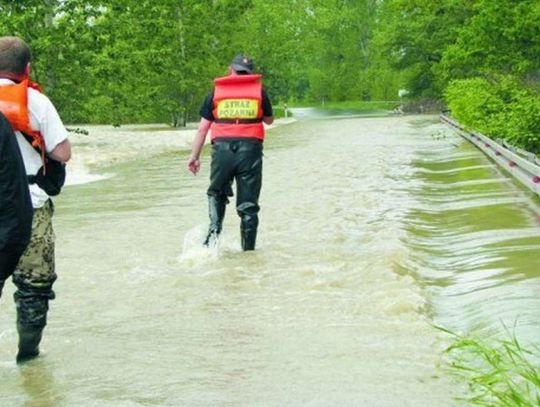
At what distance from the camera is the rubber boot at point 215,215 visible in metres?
10.4

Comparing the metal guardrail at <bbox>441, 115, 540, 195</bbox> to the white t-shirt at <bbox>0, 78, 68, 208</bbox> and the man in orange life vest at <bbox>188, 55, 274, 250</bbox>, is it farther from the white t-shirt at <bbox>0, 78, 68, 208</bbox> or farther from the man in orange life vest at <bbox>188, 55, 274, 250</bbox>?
the white t-shirt at <bbox>0, 78, 68, 208</bbox>

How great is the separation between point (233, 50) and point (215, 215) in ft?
182

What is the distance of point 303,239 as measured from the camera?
37.2ft

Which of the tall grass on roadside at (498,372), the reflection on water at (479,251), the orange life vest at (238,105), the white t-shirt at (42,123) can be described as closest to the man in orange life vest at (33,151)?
the white t-shirt at (42,123)

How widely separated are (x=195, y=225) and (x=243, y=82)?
3.43 metres

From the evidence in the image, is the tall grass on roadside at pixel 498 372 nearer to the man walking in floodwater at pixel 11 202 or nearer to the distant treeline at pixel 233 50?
the man walking in floodwater at pixel 11 202

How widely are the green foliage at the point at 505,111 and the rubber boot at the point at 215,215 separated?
948 cm

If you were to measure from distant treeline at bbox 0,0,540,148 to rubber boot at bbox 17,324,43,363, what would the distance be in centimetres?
1369

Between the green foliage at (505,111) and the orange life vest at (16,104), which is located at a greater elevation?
the orange life vest at (16,104)

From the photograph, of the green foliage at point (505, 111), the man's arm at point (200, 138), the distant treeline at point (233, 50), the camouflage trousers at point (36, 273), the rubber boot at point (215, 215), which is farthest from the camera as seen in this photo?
the distant treeline at point (233, 50)

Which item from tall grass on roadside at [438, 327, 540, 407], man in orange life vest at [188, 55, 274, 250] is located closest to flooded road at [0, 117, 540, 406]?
tall grass on roadside at [438, 327, 540, 407]

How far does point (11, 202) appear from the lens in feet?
16.0

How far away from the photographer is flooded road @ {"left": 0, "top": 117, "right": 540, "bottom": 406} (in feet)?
18.6

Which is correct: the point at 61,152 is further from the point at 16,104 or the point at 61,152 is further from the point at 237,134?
the point at 237,134
